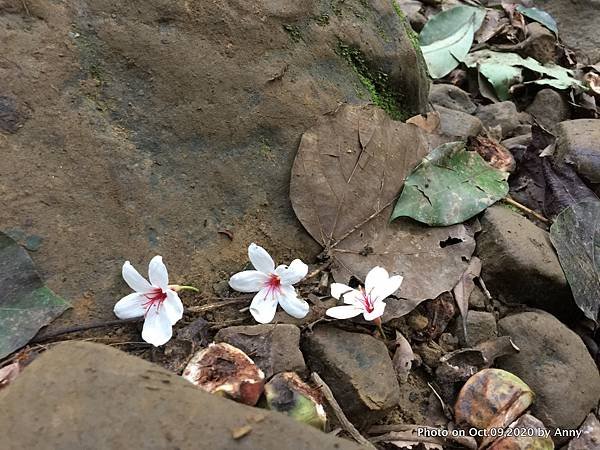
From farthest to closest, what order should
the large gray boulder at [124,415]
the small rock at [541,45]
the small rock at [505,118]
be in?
the small rock at [541,45] < the small rock at [505,118] < the large gray boulder at [124,415]

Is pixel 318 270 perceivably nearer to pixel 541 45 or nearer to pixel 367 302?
pixel 367 302

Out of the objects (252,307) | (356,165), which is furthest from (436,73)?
(252,307)

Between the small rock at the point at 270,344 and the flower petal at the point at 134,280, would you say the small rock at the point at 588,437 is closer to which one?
the small rock at the point at 270,344

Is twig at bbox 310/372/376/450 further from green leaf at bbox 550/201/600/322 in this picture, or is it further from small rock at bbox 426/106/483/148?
small rock at bbox 426/106/483/148

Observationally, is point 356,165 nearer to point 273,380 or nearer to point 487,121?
point 273,380

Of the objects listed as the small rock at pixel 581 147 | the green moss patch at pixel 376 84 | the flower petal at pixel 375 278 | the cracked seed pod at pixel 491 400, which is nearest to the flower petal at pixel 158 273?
the flower petal at pixel 375 278

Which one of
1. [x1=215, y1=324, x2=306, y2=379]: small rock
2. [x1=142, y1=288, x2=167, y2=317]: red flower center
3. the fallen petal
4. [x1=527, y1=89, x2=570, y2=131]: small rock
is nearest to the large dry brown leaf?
[x1=215, y1=324, x2=306, y2=379]: small rock
